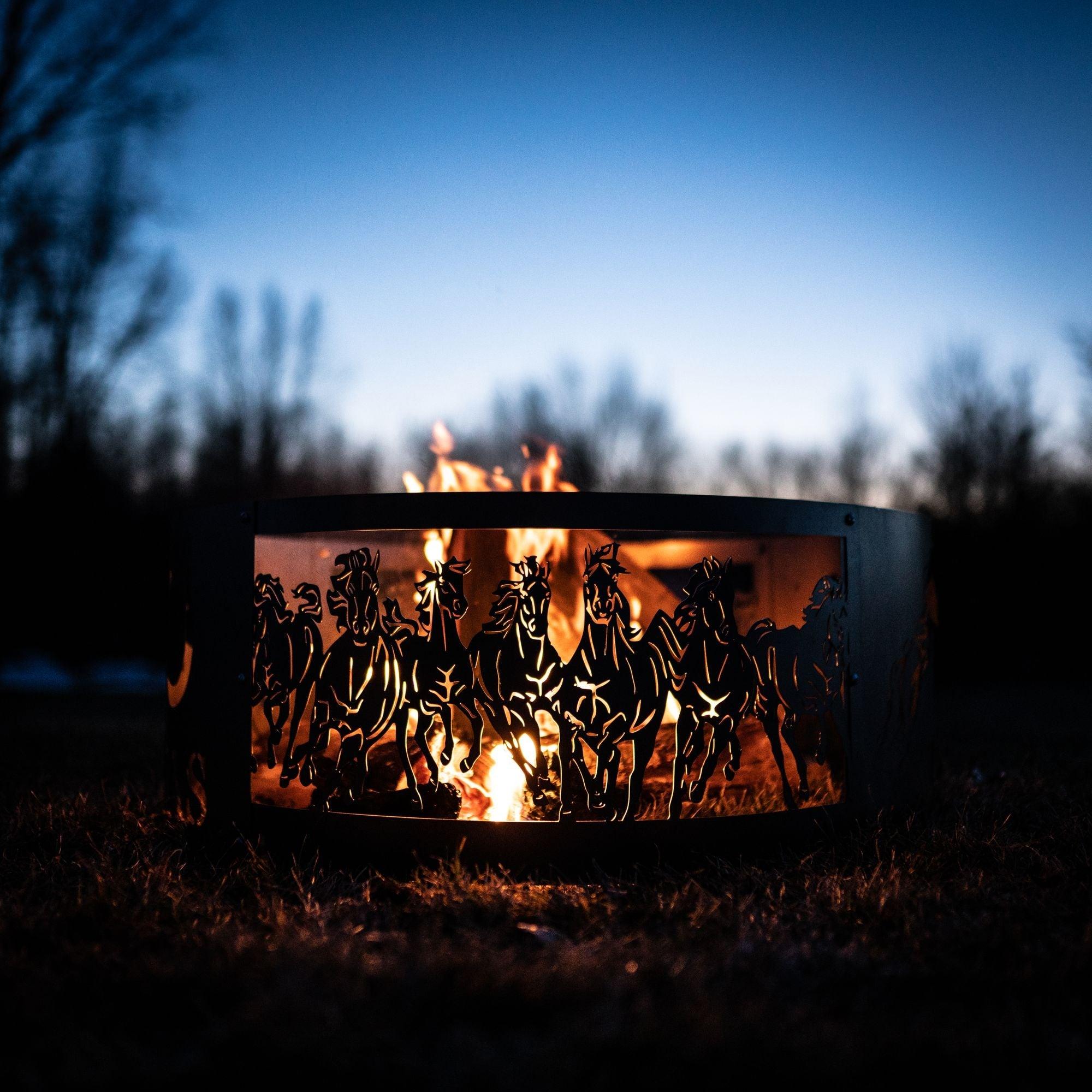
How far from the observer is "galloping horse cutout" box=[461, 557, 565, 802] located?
317 cm

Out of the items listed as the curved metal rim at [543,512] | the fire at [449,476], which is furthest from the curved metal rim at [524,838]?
the fire at [449,476]

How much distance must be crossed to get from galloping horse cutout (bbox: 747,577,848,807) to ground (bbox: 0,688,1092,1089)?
0.44m

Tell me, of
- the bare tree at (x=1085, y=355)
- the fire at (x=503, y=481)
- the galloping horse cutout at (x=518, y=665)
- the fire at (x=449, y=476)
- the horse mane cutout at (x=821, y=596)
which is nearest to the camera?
the galloping horse cutout at (x=518, y=665)

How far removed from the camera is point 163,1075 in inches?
67.2

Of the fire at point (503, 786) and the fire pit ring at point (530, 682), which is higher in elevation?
the fire pit ring at point (530, 682)

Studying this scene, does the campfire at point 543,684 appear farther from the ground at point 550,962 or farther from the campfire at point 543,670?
the ground at point 550,962

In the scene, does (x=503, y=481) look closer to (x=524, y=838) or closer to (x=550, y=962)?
(x=524, y=838)

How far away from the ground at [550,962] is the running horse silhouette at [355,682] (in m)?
0.37

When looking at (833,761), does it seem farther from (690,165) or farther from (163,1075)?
(690,165)

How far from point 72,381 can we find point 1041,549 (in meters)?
14.9

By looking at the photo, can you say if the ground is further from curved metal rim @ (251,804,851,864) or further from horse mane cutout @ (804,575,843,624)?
horse mane cutout @ (804,575,843,624)

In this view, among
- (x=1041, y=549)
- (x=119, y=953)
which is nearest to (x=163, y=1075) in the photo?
Result: (x=119, y=953)

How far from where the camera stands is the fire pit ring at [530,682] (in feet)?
10.5

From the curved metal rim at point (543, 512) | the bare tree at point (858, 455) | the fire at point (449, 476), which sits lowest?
the curved metal rim at point (543, 512)
